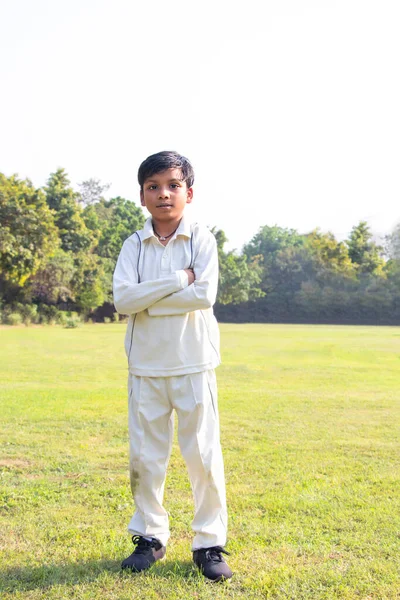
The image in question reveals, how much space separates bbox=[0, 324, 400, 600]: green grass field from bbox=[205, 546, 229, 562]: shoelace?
0.38ft

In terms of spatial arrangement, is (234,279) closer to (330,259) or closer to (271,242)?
(330,259)

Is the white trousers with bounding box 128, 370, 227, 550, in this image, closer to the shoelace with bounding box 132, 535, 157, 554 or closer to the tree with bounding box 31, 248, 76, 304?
the shoelace with bounding box 132, 535, 157, 554

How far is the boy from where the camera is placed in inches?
113

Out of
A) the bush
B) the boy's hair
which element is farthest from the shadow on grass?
the bush

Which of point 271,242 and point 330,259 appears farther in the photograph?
point 271,242

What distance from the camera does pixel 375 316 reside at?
166 feet

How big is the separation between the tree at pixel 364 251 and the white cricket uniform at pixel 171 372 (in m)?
52.2

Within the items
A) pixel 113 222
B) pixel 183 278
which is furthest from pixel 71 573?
pixel 113 222

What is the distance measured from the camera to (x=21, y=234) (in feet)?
95.8

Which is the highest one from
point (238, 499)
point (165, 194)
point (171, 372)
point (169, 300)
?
point (165, 194)

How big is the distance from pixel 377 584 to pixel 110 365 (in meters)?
11.2

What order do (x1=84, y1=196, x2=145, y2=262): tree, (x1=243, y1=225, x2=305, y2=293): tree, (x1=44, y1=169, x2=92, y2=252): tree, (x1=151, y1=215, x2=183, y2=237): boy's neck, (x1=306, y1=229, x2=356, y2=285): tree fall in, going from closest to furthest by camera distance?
(x1=151, y1=215, x2=183, y2=237): boy's neck < (x1=44, y1=169, x2=92, y2=252): tree < (x1=84, y1=196, x2=145, y2=262): tree < (x1=306, y1=229, x2=356, y2=285): tree < (x1=243, y1=225, x2=305, y2=293): tree

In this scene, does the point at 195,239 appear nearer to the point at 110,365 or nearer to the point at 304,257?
the point at 110,365

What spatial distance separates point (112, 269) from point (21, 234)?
1362cm
